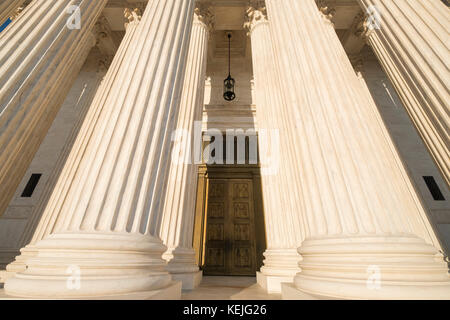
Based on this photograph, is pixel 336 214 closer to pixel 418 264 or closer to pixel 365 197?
pixel 365 197

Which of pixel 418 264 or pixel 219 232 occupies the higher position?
pixel 219 232

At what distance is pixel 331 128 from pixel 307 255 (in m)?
2.28

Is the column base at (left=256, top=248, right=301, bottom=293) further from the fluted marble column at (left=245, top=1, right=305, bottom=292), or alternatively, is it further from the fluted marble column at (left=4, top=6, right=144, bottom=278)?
the fluted marble column at (left=4, top=6, right=144, bottom=278)

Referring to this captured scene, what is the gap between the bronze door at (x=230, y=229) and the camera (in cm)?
1105

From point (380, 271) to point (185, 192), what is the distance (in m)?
5.45

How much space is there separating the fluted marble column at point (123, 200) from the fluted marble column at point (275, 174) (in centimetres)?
283

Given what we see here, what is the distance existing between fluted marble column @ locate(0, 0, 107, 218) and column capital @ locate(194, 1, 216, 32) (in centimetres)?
567

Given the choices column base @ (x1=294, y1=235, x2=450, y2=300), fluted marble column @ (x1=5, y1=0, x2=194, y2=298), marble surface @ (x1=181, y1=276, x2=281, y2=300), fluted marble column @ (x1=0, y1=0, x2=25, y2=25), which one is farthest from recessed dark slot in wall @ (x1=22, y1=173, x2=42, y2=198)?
column base @ (x1=294, y1=235, x2=450, y2=300)

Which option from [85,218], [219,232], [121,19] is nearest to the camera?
[85,218]

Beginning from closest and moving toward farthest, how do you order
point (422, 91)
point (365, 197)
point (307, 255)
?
point (365, 197) < point (307, 255) < point (422, 91)

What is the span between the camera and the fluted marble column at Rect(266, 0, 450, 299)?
2701 mm

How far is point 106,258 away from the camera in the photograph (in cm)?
271

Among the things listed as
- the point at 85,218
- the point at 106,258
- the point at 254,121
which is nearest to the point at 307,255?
the point at 106,258
